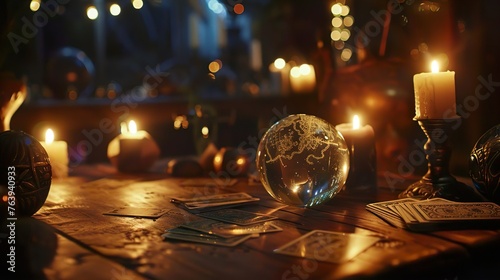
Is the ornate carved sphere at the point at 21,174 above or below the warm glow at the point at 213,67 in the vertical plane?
below

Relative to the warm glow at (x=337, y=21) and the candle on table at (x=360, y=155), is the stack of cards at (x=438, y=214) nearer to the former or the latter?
the candle on table at (x=360, y=155)

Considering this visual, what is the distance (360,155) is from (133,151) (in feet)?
3.12

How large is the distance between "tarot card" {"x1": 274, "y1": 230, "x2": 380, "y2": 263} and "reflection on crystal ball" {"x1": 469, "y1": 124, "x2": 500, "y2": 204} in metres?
0.38

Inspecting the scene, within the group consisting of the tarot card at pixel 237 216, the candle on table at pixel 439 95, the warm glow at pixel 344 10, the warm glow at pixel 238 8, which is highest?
the warm glow at pixel 238 8

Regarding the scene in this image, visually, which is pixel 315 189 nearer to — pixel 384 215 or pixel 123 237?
pixel 384 215

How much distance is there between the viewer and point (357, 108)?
1.76 metres

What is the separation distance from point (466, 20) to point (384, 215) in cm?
95

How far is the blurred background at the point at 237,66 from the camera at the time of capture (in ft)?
5.74

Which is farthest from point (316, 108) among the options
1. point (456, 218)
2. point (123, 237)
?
point (123, 237)

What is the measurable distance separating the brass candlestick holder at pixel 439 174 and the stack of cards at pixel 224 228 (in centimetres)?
40

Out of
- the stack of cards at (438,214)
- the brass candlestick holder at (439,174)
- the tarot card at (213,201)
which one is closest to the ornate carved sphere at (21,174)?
the tarot card at (213,201)

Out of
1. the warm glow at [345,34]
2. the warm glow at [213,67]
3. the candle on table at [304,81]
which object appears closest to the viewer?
the candle on table at [304,81]

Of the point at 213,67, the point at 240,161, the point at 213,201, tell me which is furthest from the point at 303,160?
the point at 213,67

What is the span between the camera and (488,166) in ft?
3.89
